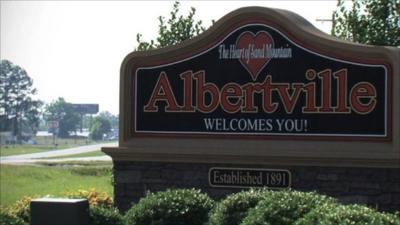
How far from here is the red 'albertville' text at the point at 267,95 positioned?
39.7 ft

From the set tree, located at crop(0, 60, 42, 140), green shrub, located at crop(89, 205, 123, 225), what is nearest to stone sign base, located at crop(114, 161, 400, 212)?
green shrub, located at crop(89, 205, 123, 225)

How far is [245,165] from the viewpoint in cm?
1262

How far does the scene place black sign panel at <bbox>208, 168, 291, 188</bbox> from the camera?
12.3m

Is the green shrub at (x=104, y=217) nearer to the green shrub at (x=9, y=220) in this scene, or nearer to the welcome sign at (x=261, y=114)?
the green shrub at (x=9, y=220)

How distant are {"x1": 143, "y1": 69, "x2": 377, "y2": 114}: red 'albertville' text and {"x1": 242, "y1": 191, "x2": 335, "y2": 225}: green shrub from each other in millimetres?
2920

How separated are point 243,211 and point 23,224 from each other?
294cm

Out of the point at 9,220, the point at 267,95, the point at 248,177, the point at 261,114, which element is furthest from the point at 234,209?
the point at 267,95

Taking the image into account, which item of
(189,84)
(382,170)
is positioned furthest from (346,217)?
(189,84)

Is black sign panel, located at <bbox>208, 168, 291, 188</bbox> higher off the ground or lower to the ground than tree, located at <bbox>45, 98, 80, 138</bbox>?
lower

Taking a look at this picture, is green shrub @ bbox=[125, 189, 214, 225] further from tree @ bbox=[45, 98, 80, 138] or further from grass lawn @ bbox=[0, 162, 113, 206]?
tree @ bbox=[45, 98, 80, 138]

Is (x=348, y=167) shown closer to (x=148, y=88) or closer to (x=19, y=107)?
(x=148, y=88)

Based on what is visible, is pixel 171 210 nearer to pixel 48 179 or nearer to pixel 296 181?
pixel 296 181

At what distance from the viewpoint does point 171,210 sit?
10.3 metres

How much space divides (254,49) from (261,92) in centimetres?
70
